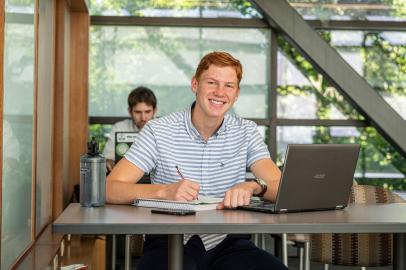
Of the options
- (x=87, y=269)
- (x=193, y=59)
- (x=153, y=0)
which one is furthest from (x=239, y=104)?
(x=87, y=269)

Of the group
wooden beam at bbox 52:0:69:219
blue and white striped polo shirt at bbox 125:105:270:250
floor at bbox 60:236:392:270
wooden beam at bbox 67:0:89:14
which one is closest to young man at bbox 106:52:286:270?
blue and white striped polo shirt at bbox 125:105:270:250

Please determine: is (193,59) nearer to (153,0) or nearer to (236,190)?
(153,0)

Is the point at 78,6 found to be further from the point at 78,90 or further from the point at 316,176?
the point at 316,176

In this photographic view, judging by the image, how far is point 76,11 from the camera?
Result: 8055mm

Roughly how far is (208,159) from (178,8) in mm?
5427

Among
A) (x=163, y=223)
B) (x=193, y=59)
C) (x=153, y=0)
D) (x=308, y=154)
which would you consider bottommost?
(x=163, y=223)

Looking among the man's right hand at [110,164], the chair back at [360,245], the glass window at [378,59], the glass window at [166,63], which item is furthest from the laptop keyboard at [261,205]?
the glass window at [378,59]

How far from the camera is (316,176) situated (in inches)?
120

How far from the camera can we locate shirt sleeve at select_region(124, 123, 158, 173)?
3460 millimetres

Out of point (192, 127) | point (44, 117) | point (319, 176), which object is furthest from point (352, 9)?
point (319, 176)

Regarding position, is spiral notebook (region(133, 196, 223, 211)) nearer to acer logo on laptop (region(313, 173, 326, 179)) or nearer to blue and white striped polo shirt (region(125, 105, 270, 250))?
blue and white striped polo shirt (region(125, 105, 270, 250))

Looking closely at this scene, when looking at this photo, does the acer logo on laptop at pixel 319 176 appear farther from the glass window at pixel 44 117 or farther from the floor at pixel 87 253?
the glass window at pixel 44 117

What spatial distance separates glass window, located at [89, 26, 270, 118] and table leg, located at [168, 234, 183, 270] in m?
5.89

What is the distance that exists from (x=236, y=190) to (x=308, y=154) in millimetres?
295
